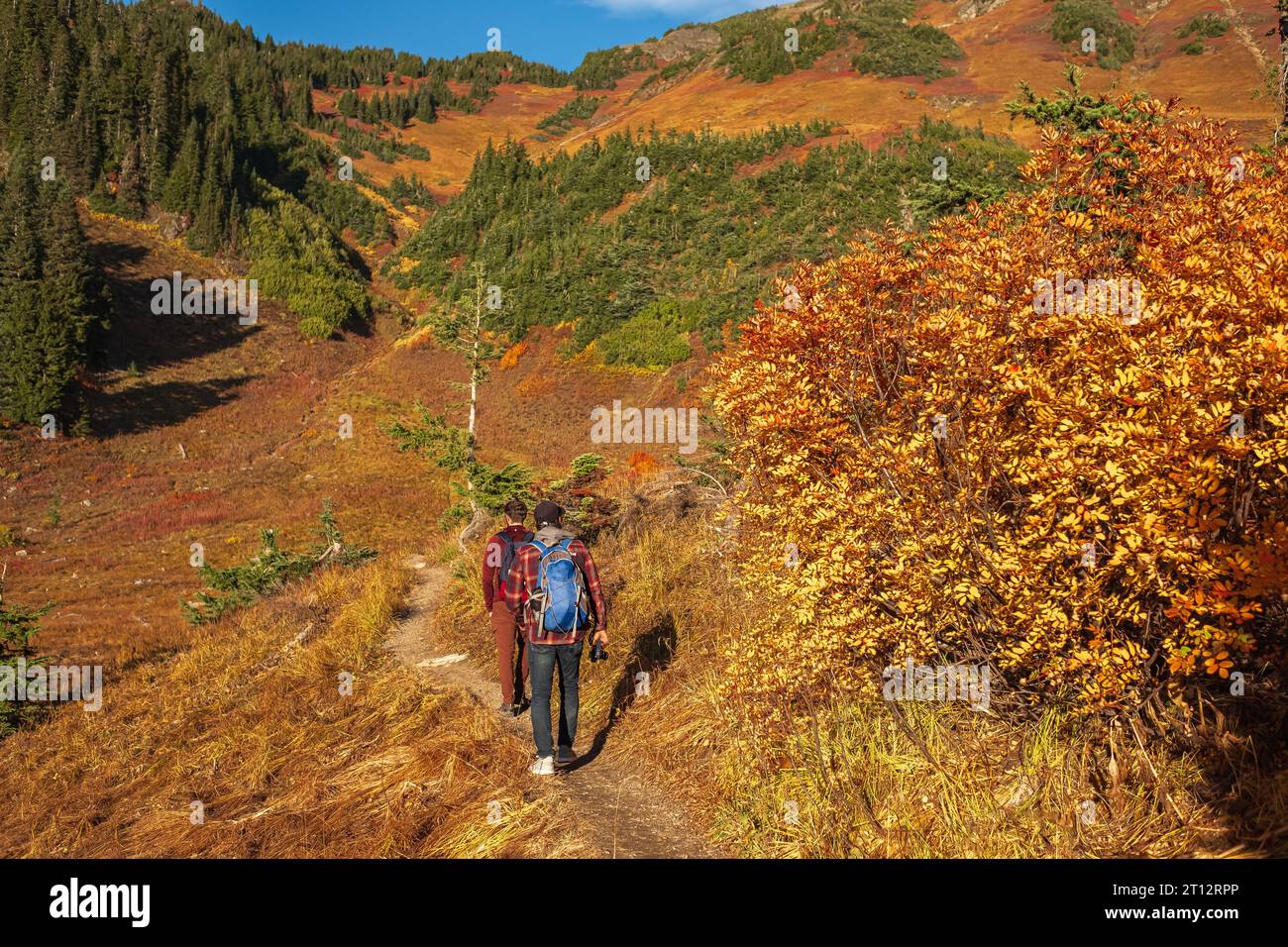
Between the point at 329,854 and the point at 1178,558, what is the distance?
490 cm

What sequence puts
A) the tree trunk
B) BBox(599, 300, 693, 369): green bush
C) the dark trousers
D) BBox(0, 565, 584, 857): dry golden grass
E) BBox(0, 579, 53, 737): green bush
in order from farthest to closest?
BBox(599, 300, 693, 369): green bush
BBox(0, 579, 53, 737): green bush
the tree trunk
the dark trousers
BBox(0, 565, 584, 857): dry golden grass

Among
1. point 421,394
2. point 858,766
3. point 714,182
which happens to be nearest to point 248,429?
point 421,394

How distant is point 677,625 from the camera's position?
A: 25.8 feet

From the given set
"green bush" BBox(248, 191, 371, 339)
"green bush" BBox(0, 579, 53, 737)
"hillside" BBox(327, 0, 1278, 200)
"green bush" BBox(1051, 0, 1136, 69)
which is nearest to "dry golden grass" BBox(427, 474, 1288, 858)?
"green bush" BBox(0, 579, 53, 737)

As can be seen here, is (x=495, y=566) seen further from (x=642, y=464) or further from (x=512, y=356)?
(x=512, y=356)

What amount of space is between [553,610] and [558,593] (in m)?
0.12

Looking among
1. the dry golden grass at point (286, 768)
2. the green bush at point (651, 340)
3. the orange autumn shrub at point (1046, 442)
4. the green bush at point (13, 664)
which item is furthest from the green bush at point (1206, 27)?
the green bush at point (13, 664)

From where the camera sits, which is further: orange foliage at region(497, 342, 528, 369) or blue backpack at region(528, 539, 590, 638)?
orange foliage at region(497, 342, 528, 369)

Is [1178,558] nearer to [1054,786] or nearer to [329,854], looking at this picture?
[1054,786]

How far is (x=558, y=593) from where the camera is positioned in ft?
17.9

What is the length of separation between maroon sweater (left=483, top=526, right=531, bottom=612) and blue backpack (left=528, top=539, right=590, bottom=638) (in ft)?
4.56

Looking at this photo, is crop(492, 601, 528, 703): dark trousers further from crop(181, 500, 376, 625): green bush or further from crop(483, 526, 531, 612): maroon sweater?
crop(181, 500, 376, 625): green bush

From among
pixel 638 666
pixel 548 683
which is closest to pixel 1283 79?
pixel 638 666

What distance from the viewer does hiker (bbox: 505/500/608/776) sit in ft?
18.0
